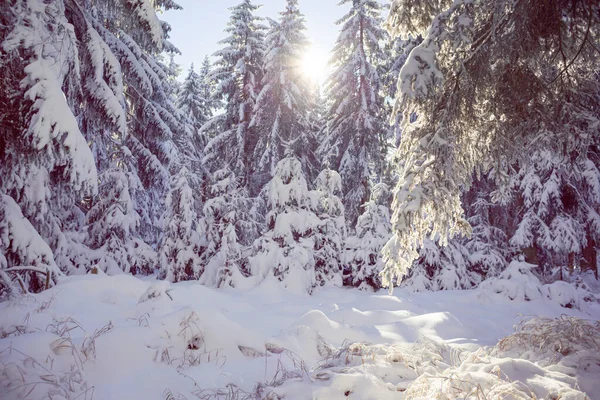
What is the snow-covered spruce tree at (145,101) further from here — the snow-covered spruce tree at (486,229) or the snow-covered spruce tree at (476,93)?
→ the snow-covered spruce tree at (486,229)

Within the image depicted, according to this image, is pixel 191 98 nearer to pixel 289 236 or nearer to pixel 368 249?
pixel 289 236

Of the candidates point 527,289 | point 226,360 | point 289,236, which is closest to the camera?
point 226,360

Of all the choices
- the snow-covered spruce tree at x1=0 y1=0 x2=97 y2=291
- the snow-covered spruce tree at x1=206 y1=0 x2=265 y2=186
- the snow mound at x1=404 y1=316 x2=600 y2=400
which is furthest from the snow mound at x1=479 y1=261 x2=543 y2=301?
the snow-covered spruce tree at x1=206 y1=0 x2=265 y2=186

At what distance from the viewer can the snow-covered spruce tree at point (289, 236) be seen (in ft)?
32.9

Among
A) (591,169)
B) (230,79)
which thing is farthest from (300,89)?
(591,169)

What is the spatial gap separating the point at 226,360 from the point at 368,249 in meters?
8.78

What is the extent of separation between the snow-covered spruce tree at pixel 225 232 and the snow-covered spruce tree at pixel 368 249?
3.87 metres

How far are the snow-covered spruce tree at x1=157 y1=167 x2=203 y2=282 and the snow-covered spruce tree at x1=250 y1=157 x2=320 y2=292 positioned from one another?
11.7ft

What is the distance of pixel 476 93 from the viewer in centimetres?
433

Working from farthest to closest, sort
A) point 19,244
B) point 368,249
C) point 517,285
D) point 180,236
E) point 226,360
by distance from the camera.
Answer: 1. point 180,236
2. point 368,249
3. point 517,285
4. point 19,244
5. point 226,360

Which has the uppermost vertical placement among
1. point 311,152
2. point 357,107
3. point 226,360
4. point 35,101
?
point 357,107

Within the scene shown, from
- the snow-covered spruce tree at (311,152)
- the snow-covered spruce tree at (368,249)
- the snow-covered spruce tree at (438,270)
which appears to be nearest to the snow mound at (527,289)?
the snow-covered spruce tree at (438,270)

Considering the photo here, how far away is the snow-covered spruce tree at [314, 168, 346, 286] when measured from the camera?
36.9 ft

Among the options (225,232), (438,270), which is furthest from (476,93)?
(225,232)
